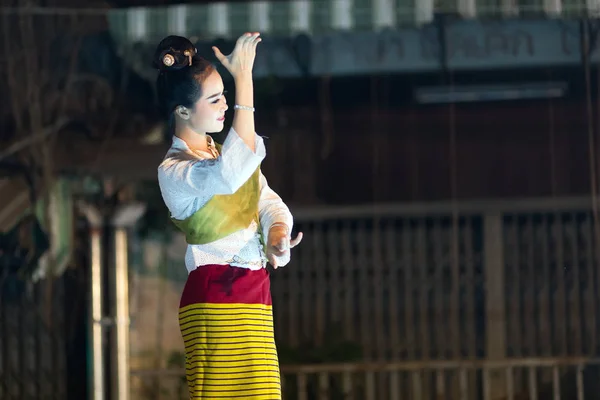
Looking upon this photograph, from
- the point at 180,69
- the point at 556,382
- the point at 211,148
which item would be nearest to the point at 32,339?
the point at 556,382

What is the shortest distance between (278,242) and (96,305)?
10.7 ft

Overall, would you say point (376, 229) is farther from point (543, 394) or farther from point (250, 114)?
point (250, 114)

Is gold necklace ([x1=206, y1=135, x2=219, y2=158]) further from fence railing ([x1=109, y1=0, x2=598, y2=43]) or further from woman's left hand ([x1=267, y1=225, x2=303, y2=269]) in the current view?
fence railing ([x1=109, y1=0, x2=598, y2=43])

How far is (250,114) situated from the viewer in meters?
2.31

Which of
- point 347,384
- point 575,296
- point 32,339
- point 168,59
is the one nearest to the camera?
point 168,59

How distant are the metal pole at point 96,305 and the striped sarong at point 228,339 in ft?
10.3

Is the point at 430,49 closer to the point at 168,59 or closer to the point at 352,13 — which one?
the point at 352,13

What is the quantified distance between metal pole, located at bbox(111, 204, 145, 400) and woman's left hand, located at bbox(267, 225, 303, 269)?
3155 millimetres

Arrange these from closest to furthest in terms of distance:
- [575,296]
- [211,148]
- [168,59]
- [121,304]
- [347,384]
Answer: [168,59]
[211,148]
[121,304]
[347,384]
[575,296]

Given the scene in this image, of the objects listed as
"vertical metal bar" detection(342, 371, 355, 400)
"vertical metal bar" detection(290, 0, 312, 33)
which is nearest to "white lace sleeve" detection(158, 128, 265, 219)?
"vertical metal bar" detection(290, 0, 312, 33)

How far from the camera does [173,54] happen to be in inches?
95.3

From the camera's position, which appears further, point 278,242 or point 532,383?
point 532,383

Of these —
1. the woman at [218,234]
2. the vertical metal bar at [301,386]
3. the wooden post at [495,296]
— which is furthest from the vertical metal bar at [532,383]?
the woman at [218,234]

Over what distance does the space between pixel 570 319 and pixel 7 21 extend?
10.6ft
